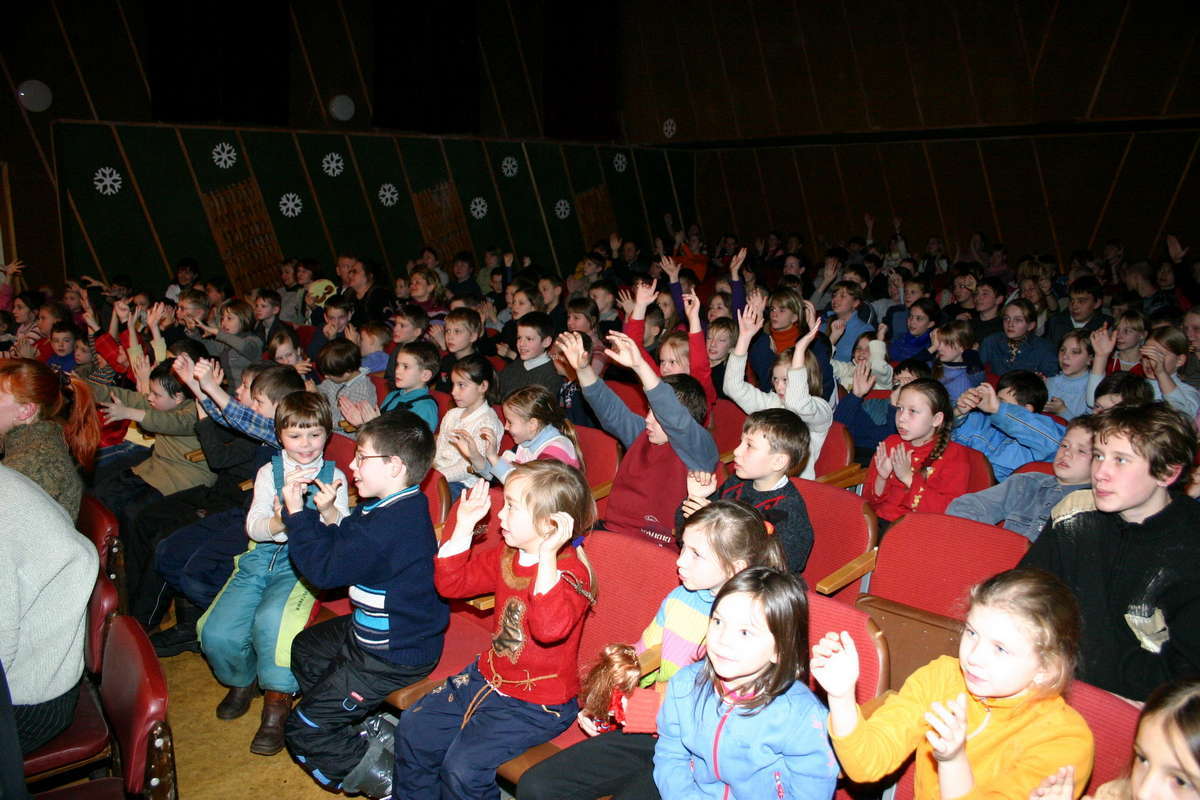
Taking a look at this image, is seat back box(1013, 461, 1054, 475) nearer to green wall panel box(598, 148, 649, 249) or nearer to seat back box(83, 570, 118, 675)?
seat back box(83, 570, 118, 675)

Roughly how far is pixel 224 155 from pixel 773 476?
31.2 feet

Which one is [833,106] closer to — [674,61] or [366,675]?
[674,61]

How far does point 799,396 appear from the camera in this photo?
165 inches

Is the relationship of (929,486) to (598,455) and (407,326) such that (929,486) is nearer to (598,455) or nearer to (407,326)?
(598,455)

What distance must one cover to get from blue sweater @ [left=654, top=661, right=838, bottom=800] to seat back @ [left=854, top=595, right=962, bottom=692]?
0.53 m

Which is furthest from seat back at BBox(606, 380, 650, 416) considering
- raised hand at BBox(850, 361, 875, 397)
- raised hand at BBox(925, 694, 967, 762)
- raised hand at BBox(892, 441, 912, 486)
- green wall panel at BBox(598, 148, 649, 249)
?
green wall panel at BBox(598, 148, 649, 249)

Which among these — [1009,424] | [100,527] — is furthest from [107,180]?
[1009,424]

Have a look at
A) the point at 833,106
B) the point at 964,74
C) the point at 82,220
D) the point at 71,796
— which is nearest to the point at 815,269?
the point at 833,106

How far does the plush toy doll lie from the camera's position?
2330mm

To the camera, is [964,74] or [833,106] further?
[833,106]

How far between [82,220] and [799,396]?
8733 mm

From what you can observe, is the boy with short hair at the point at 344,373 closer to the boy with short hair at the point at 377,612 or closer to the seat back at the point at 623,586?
the boy with short hair at the point at 377,612

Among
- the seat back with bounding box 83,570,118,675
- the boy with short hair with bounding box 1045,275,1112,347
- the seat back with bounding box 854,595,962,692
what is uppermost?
A: the seat back with bounding box 83,570,118,675

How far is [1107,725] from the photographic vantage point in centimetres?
194
